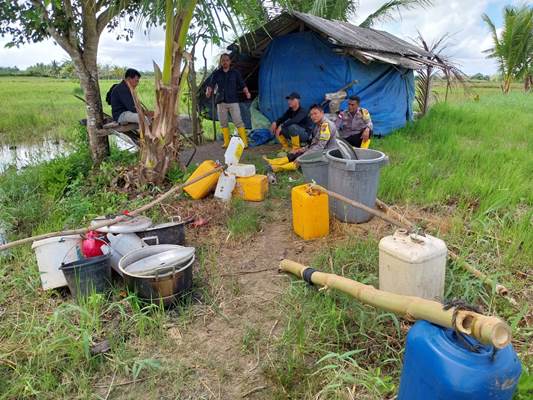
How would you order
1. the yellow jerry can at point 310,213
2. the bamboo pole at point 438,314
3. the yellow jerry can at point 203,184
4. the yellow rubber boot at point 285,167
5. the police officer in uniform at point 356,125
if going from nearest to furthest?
the bamboo pole at point 438,314 < the yellow jerry can at point 310,213 < the yellow jerry can at point 203,184 < the yellow rubber boot at point 285,167 < the police officer in uniform at point 356,125

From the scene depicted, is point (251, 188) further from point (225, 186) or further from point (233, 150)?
point (233, 150)

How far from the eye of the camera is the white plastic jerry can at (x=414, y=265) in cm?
215

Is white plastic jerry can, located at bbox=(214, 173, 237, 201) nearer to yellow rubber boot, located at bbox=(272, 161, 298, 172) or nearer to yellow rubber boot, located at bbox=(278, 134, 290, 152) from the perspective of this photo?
yellow rubber boot, located at bbox=(272, 161, 298, 172)

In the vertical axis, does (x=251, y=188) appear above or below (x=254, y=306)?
above

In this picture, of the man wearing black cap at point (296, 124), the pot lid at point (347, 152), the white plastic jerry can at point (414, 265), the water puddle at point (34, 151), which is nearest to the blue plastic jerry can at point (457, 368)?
the white plastic jerry can at point (414, 265)

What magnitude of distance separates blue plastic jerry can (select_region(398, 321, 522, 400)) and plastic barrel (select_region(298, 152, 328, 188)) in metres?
2.73

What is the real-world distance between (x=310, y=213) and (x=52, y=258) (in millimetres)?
2114

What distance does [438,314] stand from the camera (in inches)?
56.3

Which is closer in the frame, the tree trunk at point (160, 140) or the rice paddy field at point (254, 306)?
the rice paddy field at point (254, 306)

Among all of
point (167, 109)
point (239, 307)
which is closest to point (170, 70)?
point (167, 109)

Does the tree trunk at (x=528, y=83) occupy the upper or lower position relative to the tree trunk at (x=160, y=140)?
upper

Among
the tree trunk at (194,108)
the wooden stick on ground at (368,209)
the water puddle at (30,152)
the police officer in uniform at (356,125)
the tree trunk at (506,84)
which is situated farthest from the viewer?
the tree trunk at (506,84)

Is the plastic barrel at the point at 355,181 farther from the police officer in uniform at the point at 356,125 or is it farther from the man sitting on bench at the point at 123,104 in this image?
the man sitting on bench at the point at 123,104

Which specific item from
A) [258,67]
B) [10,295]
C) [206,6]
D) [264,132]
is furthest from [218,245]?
[258,67]
